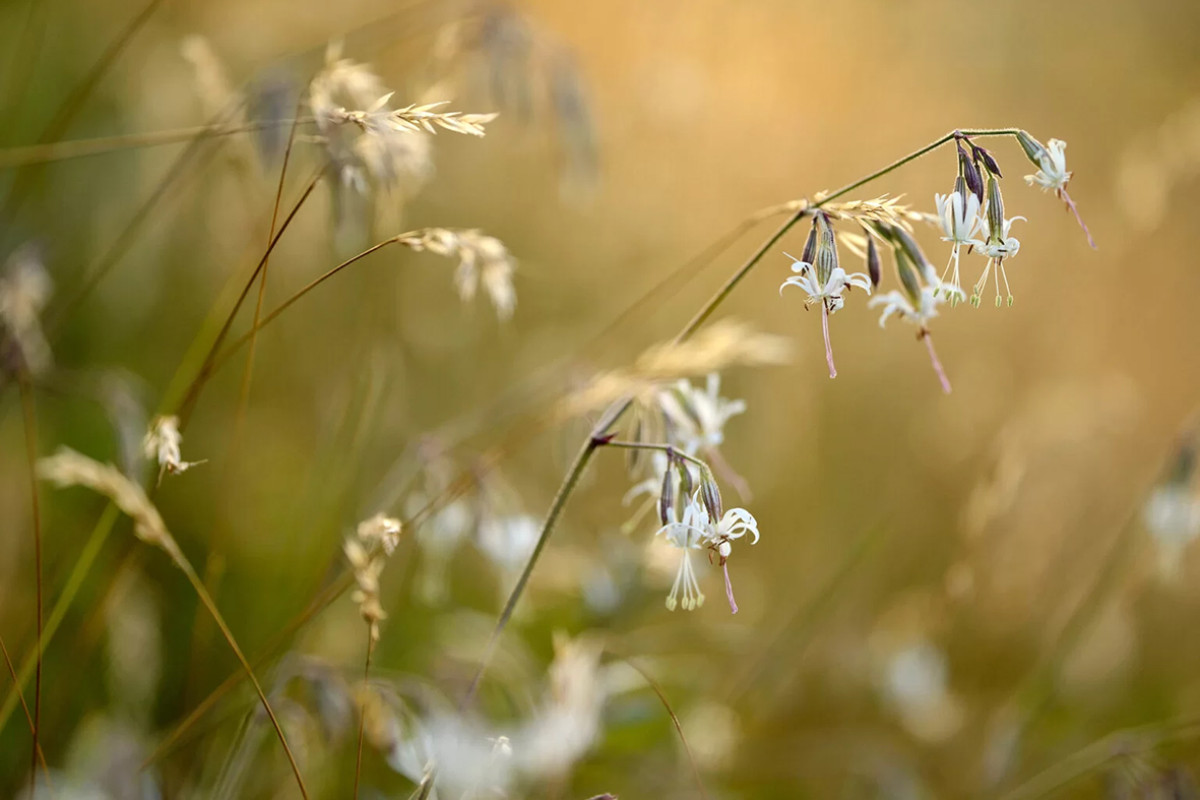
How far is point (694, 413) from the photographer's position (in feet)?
3.34

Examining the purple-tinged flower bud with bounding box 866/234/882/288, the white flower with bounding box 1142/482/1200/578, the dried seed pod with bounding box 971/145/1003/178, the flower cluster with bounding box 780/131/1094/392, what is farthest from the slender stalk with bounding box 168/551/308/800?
the white flower with bounding box 1142/482/1200/578

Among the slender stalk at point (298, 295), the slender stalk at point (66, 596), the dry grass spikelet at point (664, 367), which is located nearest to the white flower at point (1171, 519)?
the dry grass spikelet at point (664, 367)

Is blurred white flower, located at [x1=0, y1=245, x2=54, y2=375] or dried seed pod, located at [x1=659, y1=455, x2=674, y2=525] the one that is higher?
blurred white flower, located at [x1=0, y1=245, x2=54, y2=375]

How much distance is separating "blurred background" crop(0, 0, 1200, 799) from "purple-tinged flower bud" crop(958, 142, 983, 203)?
1.53 feet

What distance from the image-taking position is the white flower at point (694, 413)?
0.96 m

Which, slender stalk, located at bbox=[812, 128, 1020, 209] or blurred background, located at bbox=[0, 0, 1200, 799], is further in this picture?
blurred background, located at bbox=[0, 0, 1200, 799]

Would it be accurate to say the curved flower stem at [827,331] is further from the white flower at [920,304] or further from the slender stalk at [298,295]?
the slender stalk at [298,295]

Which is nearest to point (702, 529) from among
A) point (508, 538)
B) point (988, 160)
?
point (988, 160)

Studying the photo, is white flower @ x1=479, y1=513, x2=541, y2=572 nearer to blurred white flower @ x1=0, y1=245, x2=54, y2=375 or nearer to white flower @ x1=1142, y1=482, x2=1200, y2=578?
blurred white flower @ x1=0, y1=245, x2=54, y2=375

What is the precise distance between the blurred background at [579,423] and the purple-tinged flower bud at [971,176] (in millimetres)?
467

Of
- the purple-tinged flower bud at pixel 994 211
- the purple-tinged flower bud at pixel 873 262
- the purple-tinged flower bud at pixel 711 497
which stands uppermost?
the purple-tinged flower bud at pixel 994 211

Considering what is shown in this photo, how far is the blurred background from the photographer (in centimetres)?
128

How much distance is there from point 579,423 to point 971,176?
70 centimetres

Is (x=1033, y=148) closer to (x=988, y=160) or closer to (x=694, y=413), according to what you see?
(x=988, y=160)
